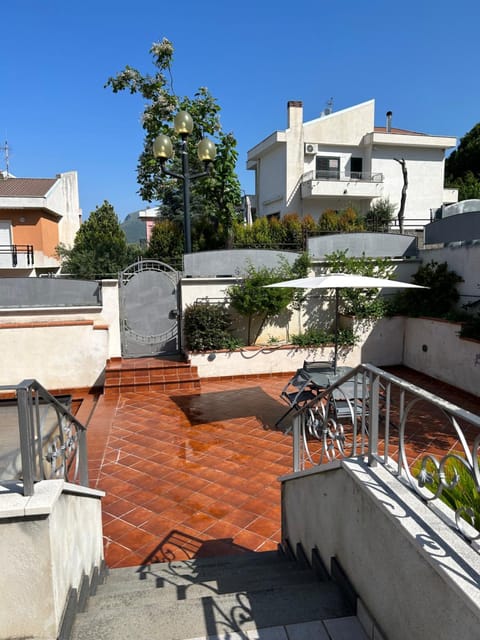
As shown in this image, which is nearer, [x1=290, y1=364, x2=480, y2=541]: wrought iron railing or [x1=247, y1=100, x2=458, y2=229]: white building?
[x1=290, y1=364, x2=480, y2=541]: wrought iron railing

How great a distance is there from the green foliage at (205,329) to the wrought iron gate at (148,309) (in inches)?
25.9

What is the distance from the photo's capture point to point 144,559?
Answer: 368 cm

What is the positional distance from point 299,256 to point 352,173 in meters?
14.9

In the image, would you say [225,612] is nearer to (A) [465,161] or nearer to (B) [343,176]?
(B) [343,176]

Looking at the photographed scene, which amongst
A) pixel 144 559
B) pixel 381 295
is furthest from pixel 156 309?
pixel 144 559

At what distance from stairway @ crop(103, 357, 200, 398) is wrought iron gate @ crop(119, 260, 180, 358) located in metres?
0.68

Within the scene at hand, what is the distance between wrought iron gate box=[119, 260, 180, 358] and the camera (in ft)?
31.7

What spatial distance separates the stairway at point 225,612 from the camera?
2.13 meters

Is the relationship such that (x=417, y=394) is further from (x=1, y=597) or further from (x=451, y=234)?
(x=451, y=234)

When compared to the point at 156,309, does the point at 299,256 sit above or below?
above

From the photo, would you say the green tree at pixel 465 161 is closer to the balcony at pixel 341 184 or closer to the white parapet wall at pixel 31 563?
the balcony at pixel 341 184

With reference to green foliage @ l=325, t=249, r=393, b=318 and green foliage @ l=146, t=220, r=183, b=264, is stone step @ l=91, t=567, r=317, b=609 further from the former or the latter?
green foliage @ l=146, t=220, r=183, b=264

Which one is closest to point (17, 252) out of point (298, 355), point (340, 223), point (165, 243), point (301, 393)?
point (165, 243)

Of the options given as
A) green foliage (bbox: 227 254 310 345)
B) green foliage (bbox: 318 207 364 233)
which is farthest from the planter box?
green foliage (bbox: 318 207 364 233)
